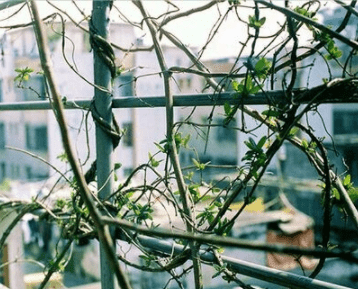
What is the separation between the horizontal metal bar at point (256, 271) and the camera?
71 cm

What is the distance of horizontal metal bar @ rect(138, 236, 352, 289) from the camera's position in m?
0.71

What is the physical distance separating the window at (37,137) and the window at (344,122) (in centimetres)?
794

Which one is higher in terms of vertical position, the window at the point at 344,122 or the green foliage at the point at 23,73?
the green foliage at the point at 23,73

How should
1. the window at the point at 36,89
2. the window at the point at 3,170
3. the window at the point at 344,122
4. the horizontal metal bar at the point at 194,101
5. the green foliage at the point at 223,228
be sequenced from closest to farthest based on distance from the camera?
the horizontal metal bar at the point at 194,101 < the green foliage at the point at 223,228 < the window at the point at 36,89 < the window at the point at 344,122 < the window at the point at 3,170

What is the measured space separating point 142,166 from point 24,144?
15.7m

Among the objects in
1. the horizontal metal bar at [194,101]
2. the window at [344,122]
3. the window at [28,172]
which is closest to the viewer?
the horizontal metal bar at [194,101]

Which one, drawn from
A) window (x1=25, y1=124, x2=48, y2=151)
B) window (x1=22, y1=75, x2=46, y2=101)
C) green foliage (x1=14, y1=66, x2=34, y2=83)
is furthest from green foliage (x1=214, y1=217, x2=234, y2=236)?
window (x1=25, y1=124, x2=48, y2=151)

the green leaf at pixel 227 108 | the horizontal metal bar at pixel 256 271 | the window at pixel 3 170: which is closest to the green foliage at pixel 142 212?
the horizontal metal bar at pixel 256 271

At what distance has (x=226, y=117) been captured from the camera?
0.91m

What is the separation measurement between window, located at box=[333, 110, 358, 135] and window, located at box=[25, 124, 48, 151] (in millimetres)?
7935

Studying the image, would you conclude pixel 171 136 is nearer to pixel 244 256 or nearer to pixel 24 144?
pixel 244 256

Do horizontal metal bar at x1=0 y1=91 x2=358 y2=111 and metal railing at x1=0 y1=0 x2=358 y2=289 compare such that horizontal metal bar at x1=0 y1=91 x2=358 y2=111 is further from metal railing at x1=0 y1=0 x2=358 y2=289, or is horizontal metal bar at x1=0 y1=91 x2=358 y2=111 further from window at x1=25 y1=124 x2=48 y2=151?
window at x1=25 y1=124 x2=48 y2=151

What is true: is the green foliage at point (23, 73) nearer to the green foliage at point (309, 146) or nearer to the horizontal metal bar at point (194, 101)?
the horizontal metal bar at point (194, 101)

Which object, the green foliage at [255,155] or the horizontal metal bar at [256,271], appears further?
the green foliage at [255,155]
